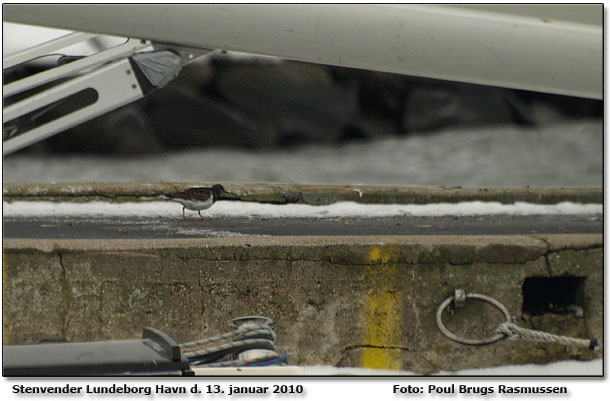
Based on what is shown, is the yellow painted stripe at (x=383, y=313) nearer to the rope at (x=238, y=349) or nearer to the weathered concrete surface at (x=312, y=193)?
the weathered concrete surface at (x=312, y=193)

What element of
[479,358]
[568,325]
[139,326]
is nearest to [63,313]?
[139,326]

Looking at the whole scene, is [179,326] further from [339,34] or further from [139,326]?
[339,34]

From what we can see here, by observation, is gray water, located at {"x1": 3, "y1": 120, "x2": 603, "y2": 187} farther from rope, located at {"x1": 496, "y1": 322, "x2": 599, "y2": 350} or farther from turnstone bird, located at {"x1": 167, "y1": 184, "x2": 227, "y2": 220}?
rope, located at {"x1": 496, "y1": 322, "x2": 599, "y2": 350}

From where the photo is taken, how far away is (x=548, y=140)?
2.27 meters

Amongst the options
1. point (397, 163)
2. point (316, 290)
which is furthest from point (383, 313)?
point (397, 163)

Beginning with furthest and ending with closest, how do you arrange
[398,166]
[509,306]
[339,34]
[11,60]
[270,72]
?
1. [398,166]
2. [270,72]
3. [509,306]
4. [11,60]
5. [339,34]

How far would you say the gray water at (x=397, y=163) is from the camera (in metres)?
1.83

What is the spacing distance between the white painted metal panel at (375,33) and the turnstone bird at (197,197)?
1.70 ft

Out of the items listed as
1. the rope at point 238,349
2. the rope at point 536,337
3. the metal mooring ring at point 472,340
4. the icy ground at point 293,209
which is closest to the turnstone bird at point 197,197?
the icy ground at point 293,209

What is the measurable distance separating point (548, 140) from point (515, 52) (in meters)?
1.29

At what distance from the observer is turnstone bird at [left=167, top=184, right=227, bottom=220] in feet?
5.05

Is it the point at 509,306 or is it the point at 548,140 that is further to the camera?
the point at 548,140

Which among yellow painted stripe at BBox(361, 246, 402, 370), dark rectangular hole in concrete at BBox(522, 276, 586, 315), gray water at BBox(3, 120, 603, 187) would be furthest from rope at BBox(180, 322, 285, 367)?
dark rectangular hole in concrete at BBox(522, 276, 586, 315)

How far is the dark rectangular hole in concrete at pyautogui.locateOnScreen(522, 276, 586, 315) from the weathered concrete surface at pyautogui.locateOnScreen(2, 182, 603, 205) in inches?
10.7
